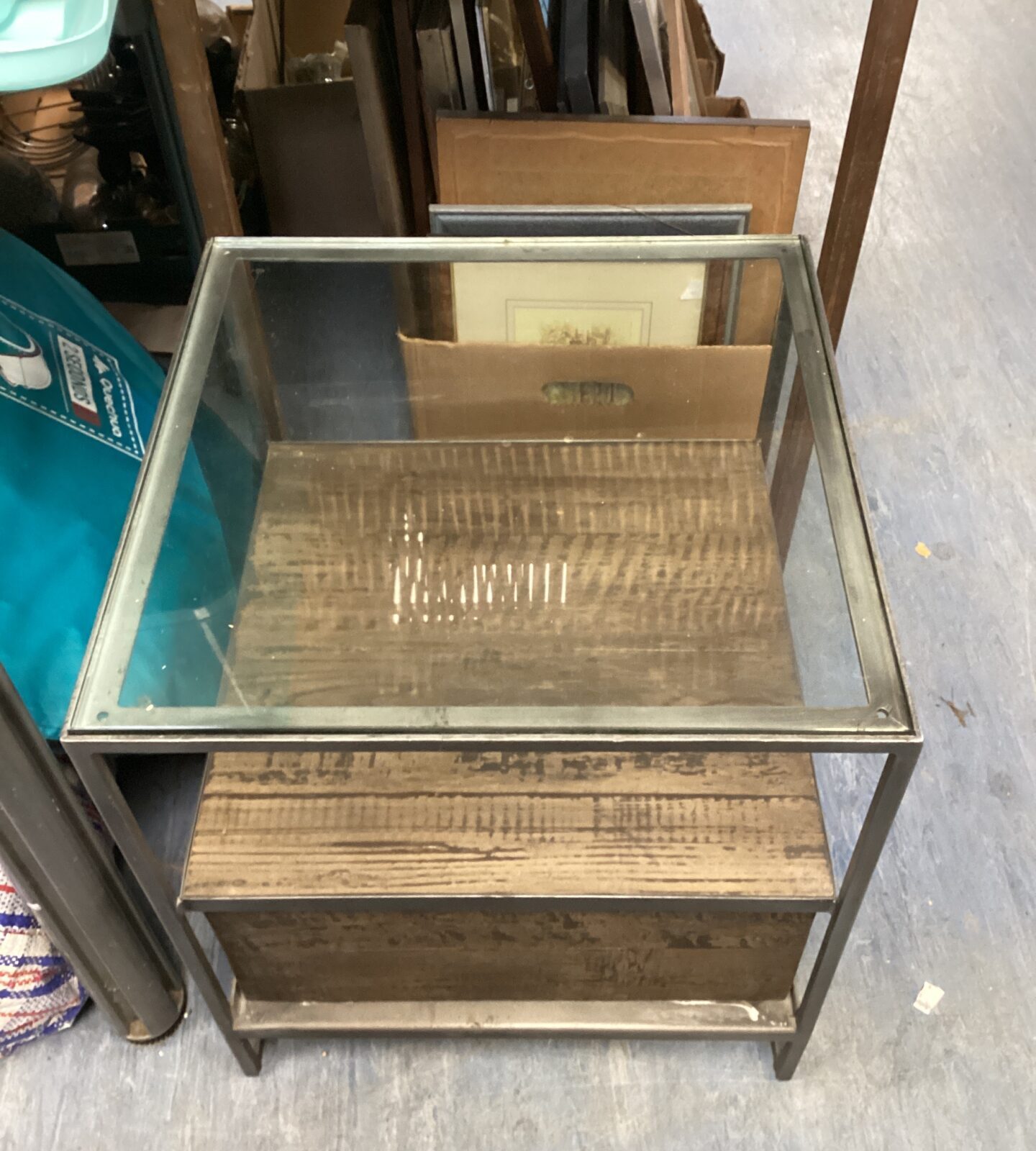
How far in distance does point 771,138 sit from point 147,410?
76 centimetres

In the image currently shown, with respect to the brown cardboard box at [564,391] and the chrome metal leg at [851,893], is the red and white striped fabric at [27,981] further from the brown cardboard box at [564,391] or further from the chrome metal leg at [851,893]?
the chrome metal leg at [851,893]

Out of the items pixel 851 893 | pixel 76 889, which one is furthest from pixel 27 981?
pixel 851 893

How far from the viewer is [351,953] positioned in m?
0.93

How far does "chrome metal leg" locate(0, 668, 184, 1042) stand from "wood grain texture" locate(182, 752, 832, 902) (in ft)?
0.34

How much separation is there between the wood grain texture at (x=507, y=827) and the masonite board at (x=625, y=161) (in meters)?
0.65

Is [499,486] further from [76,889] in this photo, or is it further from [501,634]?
[76,889]

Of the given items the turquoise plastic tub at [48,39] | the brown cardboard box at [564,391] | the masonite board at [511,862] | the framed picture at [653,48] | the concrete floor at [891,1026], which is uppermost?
the turquoise plastic tub at [48,39]

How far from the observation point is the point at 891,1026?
3.51 feet

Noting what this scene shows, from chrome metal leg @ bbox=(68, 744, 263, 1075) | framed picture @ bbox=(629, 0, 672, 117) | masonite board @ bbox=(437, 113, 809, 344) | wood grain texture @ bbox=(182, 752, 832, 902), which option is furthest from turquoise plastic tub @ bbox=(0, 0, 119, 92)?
framed picture @ bbox=(629, 0, 672, 117)

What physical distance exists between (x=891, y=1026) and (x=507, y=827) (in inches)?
18.8

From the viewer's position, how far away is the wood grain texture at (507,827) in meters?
0.85

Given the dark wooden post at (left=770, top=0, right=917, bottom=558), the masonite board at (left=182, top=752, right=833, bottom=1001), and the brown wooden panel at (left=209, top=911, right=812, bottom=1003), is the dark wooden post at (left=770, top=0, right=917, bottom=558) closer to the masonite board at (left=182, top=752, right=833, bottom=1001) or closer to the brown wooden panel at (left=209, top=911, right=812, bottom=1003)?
the masonite board at (left=182, top=752, right=833, bottom=1001)

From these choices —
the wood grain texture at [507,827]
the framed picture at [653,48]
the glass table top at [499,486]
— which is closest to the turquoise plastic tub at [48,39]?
the glass table top at [499,486]

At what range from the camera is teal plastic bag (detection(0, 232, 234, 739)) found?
1.02 metres
